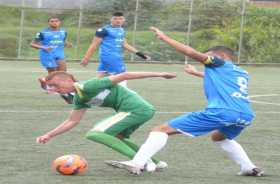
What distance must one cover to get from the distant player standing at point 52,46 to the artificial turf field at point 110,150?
0.73 m

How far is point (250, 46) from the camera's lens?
3681 centimetres

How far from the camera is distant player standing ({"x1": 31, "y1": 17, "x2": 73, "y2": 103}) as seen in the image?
804 inches

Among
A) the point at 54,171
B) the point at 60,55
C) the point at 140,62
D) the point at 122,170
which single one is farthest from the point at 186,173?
the point at 140,62

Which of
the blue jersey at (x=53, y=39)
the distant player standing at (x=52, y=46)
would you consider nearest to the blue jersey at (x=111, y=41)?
the distant player standing at (x=52, y=46)

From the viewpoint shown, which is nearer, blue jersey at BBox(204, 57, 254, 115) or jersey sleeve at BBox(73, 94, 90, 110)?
blue jersey at BBox(204, 57, 254, 115)

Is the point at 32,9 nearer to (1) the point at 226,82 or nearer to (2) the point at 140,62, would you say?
(2) the point at 140,62

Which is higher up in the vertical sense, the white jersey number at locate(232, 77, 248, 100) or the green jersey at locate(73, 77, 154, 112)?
the white jersey number at locate(232, 77, 248, 100)

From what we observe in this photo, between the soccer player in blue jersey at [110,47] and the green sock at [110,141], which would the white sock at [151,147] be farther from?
the soccer player in blue jersey at [110,47]

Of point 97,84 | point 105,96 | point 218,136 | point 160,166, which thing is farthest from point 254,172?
point 97,84

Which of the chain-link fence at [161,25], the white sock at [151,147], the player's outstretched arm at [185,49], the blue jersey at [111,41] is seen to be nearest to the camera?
the player's outstretched arm at [185,49]

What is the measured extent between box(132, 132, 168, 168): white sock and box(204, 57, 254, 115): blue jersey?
55 cm

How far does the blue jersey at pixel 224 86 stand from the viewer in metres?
8.28

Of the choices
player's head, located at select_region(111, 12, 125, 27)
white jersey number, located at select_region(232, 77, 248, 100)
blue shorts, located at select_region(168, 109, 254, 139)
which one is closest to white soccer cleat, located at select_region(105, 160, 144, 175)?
blue shorts, located at select_region(168, 109, 254, 139)

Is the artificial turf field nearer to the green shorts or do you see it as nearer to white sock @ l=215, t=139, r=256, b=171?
white sock @ l=215, t=139, r=256, b=171
